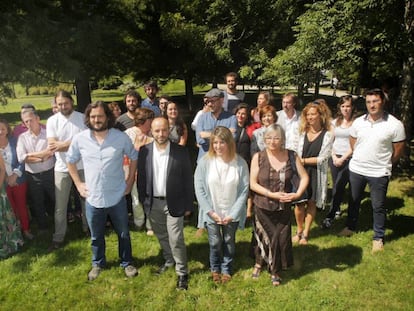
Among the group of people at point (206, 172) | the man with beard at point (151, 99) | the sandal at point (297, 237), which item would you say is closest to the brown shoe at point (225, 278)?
the group of people at point (206, 172)

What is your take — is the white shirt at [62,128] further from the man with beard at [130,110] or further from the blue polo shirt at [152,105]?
the blue polo shirt at [152,105]

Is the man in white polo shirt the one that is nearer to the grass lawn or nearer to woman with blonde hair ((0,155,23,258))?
the grass lawn

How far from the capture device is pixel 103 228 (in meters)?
4.15

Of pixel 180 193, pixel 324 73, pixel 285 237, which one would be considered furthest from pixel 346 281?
pixel 324 73

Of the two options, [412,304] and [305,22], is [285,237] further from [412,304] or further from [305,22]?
[305,22]

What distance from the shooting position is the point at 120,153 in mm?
3920

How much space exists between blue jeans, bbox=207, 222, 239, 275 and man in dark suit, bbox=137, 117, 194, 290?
0.35 metres

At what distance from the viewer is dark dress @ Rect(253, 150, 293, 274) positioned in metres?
3.87

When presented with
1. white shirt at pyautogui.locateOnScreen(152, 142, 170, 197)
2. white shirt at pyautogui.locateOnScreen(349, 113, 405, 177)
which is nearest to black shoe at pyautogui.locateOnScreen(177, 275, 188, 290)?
white shirt at pyautogui.locateOnScreen(152, 142, 170, 197)

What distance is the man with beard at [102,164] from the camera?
3.83 m

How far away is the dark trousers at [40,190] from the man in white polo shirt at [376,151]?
438 cm

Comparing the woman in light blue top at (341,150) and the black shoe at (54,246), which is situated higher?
the woman in light blue top at (341,150)

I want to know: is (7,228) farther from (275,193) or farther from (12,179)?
(275,193)

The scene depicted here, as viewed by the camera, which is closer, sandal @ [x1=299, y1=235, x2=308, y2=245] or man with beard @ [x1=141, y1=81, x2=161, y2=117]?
sandal @ [x1=299, y1=235, x2=308, y2=245]
